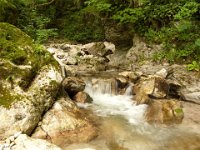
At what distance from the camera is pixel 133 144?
599 cm

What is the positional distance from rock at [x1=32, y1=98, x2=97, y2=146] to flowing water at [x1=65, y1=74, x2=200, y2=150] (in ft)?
0.71

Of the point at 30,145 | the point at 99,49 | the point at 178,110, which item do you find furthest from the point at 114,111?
the point at 99,49

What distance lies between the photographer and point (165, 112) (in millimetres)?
7348

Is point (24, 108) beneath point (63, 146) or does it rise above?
above

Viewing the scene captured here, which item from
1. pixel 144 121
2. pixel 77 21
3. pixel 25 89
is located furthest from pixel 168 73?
pixel 77 21

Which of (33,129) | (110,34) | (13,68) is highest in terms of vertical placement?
(110,34)

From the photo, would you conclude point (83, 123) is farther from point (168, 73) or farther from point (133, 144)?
point (168, 73)

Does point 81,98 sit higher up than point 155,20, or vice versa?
point 155,20

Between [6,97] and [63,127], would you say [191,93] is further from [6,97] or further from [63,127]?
[6,97]

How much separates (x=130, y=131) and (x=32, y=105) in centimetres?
228

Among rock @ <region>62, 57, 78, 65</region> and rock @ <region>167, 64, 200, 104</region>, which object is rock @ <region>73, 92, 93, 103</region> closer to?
rock @ <region>167, 64, 200, 104</region>

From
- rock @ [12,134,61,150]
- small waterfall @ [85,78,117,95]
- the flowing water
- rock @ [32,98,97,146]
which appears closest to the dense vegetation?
small waterfall @ [85,78,117,95]

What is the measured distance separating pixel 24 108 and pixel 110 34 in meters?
8.92

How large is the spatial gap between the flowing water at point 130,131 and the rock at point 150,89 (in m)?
0.24
